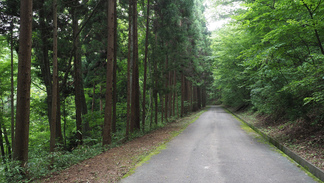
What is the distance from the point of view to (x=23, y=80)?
5293mm

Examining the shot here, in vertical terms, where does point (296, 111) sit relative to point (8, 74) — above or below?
below

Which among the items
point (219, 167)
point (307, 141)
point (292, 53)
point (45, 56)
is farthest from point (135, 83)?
point (307, 141)

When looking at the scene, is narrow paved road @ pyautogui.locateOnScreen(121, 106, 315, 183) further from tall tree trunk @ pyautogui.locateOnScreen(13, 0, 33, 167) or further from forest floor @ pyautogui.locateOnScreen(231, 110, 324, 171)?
tall tree trunk @ pyautogui.locateOnScreen(13, 0, 33, 167)

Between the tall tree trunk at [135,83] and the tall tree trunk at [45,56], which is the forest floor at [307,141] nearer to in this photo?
the tall tree trunk at [135,83]

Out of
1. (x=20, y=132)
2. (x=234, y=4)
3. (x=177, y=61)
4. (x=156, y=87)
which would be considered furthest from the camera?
(x=177, y=61)

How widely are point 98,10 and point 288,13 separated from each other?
9.20 metres

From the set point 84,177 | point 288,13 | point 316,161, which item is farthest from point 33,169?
point 288,13

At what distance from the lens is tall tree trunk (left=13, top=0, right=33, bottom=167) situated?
17.2 feet

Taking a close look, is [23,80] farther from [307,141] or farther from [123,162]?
[307,141]

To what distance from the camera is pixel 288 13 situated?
682 centimetres

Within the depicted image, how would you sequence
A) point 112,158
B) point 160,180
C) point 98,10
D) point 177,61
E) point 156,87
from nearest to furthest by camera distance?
point 160,180
point 112,158
point 98,10
point 156,87
point 177,61

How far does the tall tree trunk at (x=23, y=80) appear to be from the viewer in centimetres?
525

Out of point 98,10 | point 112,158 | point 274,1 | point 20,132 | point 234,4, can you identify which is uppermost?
point 234,4

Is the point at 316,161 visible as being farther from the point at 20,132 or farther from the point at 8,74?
the point at 8,74
